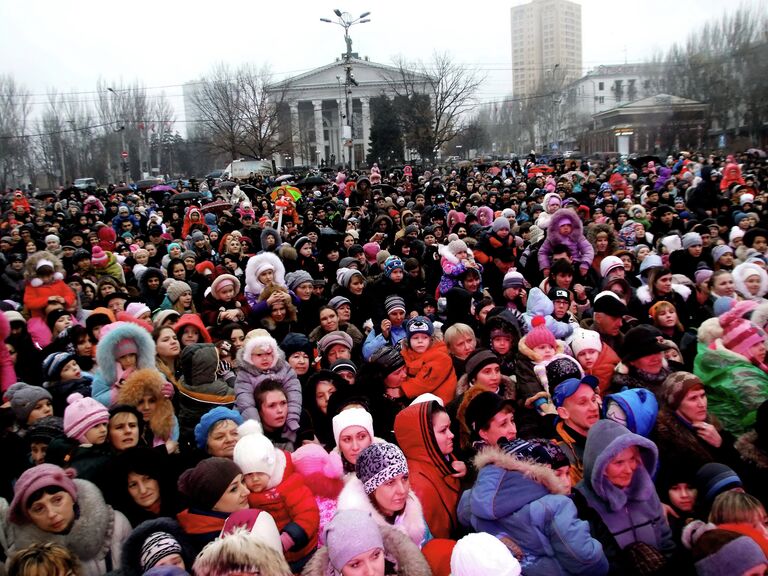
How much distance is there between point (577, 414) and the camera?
12.3 feet

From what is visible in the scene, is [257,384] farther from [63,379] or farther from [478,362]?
[63,379]

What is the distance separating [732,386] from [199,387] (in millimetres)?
4112

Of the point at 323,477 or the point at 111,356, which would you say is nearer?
the point at 323,477

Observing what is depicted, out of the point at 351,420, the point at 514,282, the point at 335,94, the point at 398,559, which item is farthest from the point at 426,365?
the point at 335,94

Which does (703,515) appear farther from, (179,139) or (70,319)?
(179,139)

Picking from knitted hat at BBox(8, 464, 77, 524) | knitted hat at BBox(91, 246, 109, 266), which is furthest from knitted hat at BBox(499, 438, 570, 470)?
knitted hat at BBox(91, 246, 109, 266)

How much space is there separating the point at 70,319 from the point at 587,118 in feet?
270

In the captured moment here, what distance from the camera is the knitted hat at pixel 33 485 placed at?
3.08 m

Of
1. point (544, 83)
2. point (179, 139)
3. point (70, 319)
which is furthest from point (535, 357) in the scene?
point (544, 83)

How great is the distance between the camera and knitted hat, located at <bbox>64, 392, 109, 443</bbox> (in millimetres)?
3889

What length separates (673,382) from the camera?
377cm

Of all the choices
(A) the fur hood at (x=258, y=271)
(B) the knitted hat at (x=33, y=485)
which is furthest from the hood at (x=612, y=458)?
(A) the fur hood at (x=258, y=271)

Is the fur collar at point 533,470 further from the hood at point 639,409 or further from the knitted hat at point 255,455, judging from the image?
the knitted hat at point 255,455

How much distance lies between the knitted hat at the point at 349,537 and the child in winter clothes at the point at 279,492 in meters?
0.68
